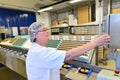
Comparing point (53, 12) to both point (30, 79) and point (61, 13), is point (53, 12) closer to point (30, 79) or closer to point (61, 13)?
point (61, 13)

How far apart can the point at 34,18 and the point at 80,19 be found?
265cm

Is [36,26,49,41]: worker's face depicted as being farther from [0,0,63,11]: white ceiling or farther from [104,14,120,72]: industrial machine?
[0,0,63,11]: white ceiling

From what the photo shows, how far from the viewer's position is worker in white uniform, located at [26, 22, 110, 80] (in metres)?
1.03

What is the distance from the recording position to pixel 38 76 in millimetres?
1167

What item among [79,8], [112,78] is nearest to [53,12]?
[79,8]

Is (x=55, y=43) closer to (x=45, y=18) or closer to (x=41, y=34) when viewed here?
(x=41, y=34)

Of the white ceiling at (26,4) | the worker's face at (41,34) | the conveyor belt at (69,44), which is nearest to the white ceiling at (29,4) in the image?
the white ceiling at (26,4)

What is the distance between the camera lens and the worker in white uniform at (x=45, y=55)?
1.03 meters

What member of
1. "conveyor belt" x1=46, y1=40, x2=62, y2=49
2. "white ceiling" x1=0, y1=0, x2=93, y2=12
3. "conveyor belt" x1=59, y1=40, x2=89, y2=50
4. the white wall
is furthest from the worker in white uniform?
the white wall

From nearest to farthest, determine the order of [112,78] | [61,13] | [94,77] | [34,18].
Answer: [112,78] < [94,77] < [34,18] < [61,13]

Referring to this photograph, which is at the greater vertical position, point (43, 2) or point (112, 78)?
point (43, 2)

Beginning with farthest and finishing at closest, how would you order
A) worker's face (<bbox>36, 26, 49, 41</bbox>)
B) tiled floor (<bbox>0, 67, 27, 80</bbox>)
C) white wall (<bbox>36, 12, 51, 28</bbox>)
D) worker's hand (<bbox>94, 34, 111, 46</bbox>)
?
white wall (<bbox>36, 12, 51, 28</bbox>) → tiled floor (<bbox>0, 67, 27, 80</bbox>) → worker's face (<bbox>36, 26, 49, 41</bbox>) → worker's hand (<bbox>94, 34, 111, 46</bbox>)

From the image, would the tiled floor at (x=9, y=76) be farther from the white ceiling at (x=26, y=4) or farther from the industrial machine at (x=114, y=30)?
the industrial machine at (x=114, y=30)

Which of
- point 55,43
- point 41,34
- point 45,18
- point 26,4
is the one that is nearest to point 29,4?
point 26,4
